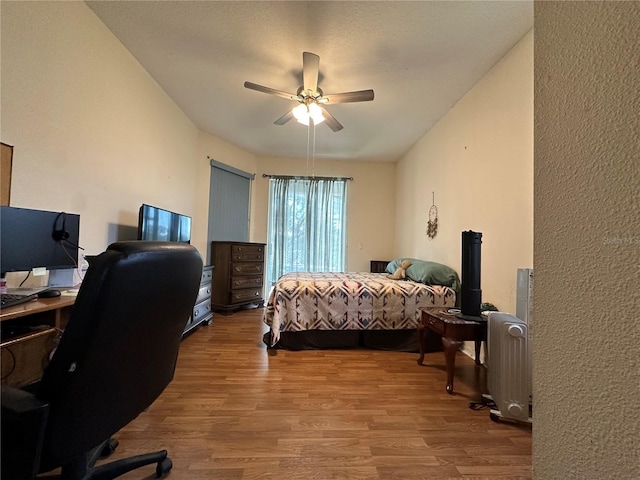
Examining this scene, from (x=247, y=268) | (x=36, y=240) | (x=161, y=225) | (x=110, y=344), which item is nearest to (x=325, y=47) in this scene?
(x=161, y=225)

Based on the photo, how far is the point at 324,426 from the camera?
5.09 feet

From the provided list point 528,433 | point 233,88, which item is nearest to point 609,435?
point 528,433

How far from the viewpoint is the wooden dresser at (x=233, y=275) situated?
4.05 metres

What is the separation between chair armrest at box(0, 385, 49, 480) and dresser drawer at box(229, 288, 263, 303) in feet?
11.1

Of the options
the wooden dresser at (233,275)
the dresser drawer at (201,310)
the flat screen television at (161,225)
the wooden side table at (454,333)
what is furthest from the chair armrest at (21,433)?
the wooden dresser at (233,275)

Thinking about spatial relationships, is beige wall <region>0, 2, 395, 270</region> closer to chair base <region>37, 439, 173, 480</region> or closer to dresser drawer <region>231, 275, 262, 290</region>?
dresser drawer <region>231, 275, 262, 290</region>

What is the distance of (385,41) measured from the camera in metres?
2.14

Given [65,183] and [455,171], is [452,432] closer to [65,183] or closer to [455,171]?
[455,171]

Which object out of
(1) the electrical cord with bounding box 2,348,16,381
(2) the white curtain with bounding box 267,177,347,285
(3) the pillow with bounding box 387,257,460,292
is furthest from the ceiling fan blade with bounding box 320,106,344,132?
(1) the electrical cord with bounding box 2,348,16,381

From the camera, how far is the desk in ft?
3.22

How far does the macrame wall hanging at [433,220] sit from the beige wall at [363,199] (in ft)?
4.84

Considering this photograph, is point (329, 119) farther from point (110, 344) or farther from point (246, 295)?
point (246, 295)

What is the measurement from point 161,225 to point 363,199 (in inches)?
136

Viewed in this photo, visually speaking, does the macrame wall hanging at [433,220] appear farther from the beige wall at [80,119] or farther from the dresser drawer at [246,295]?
the beige wall at [80,119]
